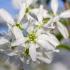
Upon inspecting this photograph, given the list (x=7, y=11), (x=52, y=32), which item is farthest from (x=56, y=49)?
(x=7, y=11)

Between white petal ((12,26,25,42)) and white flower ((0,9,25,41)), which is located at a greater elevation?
white flower ((0,9,25,41))

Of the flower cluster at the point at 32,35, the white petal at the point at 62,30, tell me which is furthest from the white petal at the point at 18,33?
the white petal at the point at 62,30

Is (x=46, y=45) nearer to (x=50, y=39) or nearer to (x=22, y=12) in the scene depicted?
(x=50, y=39)

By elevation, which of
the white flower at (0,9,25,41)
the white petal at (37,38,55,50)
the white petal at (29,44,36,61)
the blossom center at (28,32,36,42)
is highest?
the white flower at (0,9,25,41)

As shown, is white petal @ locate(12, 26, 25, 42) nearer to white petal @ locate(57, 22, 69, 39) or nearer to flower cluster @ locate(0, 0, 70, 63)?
flower cluster @ locate(0, 0, 70, 63)

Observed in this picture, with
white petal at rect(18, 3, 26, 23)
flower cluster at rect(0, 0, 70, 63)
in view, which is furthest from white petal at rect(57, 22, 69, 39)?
white petal at rect(18, 3, 26, 23)

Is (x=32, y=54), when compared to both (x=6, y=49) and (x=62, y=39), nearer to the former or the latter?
(x=6, y=49)

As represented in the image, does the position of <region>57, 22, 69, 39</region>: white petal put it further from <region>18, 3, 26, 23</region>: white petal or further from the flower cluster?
<region>18, 3, 26, 23</region>: white petal

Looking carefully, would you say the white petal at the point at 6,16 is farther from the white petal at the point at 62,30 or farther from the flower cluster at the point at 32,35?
the white petal at the point at 62,30
